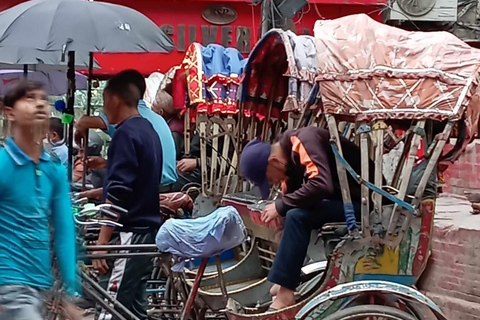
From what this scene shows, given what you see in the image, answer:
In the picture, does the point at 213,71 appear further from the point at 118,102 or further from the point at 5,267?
the point at 5,267

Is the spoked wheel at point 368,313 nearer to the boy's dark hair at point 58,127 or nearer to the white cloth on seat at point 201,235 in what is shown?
the white cloth on seat at point 201,235

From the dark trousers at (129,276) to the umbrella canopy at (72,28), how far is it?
51.5 inches

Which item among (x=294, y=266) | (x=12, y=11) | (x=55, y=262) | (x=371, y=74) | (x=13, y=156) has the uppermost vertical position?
(x=12, y=11)

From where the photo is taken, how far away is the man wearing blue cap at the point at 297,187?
15.8 ft

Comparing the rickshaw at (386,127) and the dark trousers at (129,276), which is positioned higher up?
the rickshaw at (386,127)

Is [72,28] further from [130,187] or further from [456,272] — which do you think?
[456,272]

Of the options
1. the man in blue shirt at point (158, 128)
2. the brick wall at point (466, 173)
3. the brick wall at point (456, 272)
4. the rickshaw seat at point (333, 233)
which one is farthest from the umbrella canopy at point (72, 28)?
the brick wall at point (466, 173)

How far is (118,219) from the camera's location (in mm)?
4906

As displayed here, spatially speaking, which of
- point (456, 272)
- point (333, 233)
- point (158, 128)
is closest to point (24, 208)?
point (333, 233)

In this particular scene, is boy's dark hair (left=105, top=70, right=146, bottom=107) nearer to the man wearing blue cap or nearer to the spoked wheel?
the man wearing blue cap

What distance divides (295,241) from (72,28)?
6.92ft

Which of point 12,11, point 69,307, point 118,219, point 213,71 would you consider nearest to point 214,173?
point 213,71

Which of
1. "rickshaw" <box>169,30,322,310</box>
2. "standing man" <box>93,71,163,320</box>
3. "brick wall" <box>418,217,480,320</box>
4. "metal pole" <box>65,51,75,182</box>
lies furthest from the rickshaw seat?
"metal pole" <box>65,51,75,182</box>

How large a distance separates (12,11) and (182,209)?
1.85 metres
